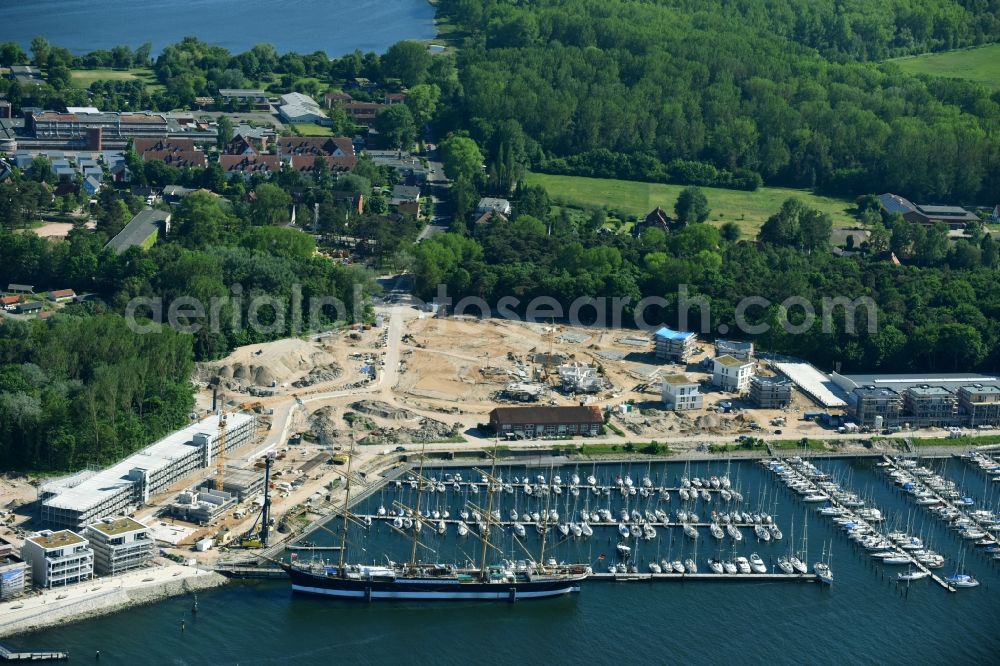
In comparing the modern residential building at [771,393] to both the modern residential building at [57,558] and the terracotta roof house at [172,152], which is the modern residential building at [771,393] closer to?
the modern residential building at [57,558]

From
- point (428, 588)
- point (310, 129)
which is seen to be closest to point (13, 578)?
point (428, 588)

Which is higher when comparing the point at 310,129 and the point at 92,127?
the point at 310,129

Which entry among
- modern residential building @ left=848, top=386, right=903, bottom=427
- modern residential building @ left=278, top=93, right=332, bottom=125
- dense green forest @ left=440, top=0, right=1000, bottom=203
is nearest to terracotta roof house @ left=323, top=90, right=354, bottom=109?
modern residential building @ left=278, top=93, right=332, bottom=125

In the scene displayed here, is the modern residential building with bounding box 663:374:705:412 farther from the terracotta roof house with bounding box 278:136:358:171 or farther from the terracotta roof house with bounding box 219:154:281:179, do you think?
the terracotta roof house with bounding box 278:136:358:171

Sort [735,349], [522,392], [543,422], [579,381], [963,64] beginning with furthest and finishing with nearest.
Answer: [963,64]
[735,349]
[579,381]
[522,392]
[543,422]

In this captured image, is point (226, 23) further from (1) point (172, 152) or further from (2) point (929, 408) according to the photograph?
(2) point (929, 408)
